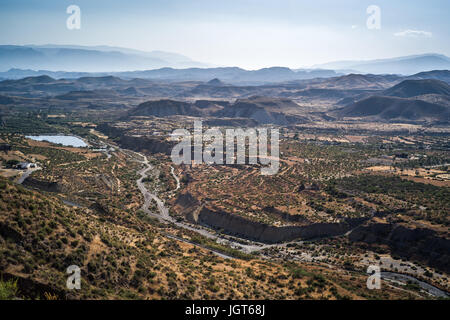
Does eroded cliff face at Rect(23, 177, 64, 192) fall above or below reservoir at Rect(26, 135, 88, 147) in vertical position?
below

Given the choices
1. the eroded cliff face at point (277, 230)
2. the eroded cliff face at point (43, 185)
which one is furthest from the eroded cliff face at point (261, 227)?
the eroded cliff face at point (43, 185)

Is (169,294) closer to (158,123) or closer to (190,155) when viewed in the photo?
(190,155)

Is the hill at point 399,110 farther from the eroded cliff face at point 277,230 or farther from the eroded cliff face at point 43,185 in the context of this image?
the eroded cliff face at point 43,185

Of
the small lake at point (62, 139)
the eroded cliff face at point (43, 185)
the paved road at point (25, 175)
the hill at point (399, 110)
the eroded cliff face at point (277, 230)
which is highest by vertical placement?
the hill at point (399, 110)

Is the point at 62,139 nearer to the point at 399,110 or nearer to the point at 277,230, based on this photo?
the point at 277,230

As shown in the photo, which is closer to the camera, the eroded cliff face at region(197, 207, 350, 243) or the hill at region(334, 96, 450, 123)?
the eroded cliff face at region(197, 207, 350, 243)

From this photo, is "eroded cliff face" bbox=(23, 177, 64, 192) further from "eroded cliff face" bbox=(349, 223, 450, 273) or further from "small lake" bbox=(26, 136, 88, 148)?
"small lake" bbox=(26, 136, 88, 148)

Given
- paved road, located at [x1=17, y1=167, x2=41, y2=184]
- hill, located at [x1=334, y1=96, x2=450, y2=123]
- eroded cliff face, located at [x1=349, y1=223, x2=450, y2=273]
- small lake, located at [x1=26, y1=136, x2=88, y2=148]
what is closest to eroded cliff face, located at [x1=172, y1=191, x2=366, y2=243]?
eroded cliff face, located at [x1=349, y1=223, x2=450, y2=273]
